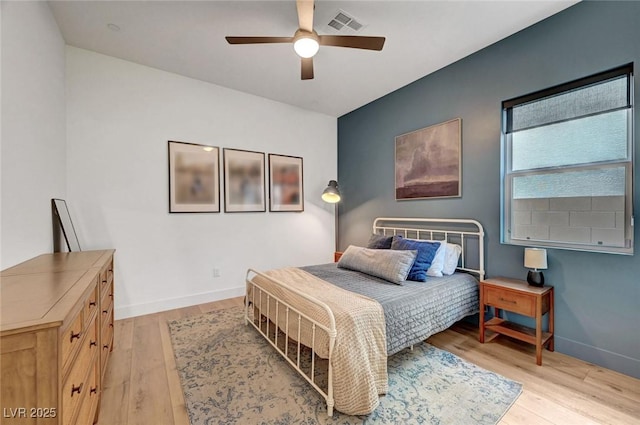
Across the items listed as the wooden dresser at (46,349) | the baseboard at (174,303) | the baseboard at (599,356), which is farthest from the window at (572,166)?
the baseboard at (174,303)

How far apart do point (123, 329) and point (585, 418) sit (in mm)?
3816

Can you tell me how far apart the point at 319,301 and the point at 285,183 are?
2.73 meters

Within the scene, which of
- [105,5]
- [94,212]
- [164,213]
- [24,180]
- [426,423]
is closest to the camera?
[426,423]

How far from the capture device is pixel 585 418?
5.31 ft

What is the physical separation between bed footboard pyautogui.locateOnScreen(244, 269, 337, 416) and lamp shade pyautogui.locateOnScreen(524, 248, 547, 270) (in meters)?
1.89

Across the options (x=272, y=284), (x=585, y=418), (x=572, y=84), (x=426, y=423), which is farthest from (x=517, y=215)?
(x=272, y=284)

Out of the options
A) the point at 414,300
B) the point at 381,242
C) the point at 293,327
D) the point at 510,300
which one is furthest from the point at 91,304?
the point at 510,300

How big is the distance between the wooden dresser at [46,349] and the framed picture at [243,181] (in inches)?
94.6

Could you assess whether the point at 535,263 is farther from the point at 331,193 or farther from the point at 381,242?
the point at 331,193

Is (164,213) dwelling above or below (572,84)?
below

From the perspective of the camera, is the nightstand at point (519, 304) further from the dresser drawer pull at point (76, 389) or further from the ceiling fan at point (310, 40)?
the dresser drawer pull at point (76, 389)

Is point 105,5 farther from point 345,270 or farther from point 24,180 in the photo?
point 345,270

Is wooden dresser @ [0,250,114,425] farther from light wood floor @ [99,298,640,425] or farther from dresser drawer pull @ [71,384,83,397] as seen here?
light wood floor @ [99,298,640,425]

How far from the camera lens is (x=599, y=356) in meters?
2.14
